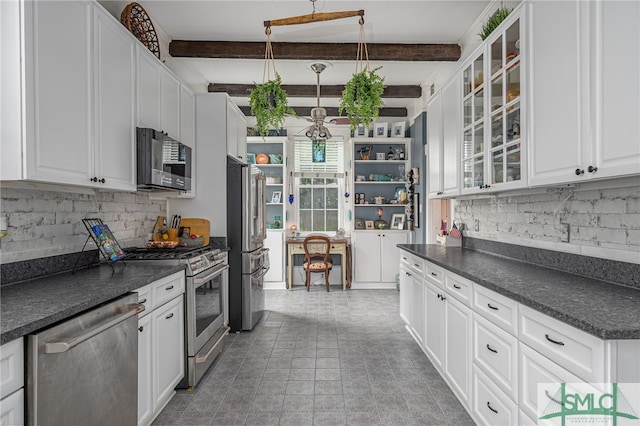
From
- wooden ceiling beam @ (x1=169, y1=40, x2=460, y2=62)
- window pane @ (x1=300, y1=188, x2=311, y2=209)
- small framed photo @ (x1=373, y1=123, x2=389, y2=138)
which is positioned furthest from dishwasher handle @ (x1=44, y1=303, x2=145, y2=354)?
small framed photo @ (x1=373, y1=123, x2=389, y2=138)

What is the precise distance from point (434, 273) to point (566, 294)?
1.22 meters

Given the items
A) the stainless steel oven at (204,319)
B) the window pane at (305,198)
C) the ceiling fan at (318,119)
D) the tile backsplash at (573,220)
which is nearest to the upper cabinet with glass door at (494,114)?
the tile backsplash at (573,220)

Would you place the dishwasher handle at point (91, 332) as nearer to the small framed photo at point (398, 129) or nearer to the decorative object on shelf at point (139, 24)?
the decorative object on shelf at point (139, 24)

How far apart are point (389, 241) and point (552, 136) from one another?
161 inches

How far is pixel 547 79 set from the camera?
1.84m

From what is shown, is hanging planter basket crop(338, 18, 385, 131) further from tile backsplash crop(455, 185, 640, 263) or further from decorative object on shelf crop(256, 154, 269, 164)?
decorative object on shelf crop(256, 154, 269, 164)

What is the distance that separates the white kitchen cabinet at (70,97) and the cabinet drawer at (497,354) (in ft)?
7.55

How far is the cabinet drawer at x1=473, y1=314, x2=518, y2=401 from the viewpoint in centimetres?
160

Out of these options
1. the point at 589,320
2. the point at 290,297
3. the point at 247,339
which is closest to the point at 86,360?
the point at 589,320

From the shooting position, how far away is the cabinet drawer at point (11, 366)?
1.13m

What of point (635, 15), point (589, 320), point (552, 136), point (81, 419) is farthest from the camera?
point (552, 136)

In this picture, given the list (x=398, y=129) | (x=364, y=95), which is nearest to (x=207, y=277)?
(x=364, y=95)

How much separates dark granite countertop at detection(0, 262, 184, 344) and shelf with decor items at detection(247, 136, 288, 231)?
12.2 ft

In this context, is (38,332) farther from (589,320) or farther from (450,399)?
(450,399)
